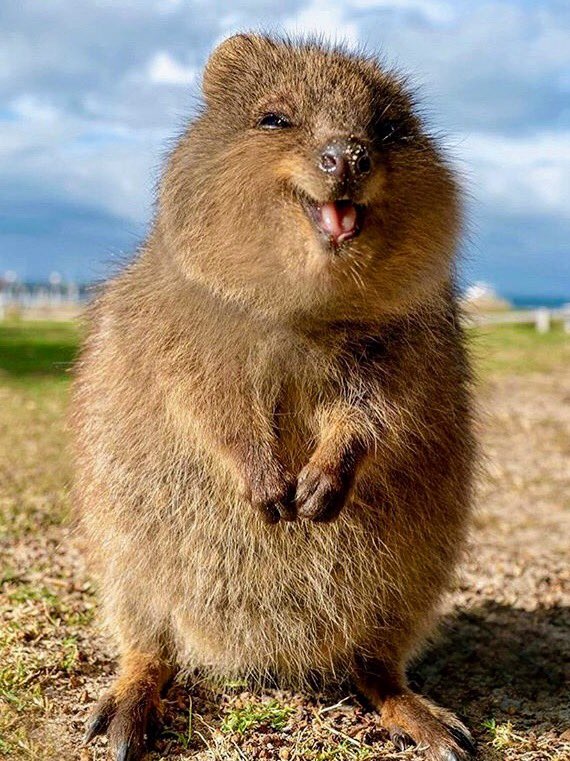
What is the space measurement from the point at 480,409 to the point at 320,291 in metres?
1.68

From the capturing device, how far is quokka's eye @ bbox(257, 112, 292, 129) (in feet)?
10.3

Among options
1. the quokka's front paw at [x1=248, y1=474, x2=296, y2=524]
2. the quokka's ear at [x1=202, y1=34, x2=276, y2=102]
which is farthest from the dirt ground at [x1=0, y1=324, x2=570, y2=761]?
the quokka's ear at [x1=202, y1=34, x2=276, y2=102]

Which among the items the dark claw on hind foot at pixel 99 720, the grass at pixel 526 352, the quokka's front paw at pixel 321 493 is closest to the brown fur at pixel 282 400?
the quokka's front paw at pixel 321 493

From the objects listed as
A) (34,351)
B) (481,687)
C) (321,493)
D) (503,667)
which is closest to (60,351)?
(34,351)

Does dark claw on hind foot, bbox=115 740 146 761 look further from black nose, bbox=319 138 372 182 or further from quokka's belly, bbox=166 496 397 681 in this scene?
black nose, bbox=319 138 372 182

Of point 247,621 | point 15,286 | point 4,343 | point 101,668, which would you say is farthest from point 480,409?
point 15,286

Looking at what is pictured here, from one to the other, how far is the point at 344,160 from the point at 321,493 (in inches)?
41.9

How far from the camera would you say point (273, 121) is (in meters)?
3.17

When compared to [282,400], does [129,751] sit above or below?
below

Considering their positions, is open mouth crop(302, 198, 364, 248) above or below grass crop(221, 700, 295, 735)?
above

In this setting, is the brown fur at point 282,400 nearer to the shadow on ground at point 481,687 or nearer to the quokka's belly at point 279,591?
the quokka's belly at point 279,591

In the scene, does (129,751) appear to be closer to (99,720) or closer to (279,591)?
(99,720)

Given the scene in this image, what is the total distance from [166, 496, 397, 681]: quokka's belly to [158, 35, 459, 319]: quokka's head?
0.85m

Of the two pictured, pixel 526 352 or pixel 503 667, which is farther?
pixel 526 352
